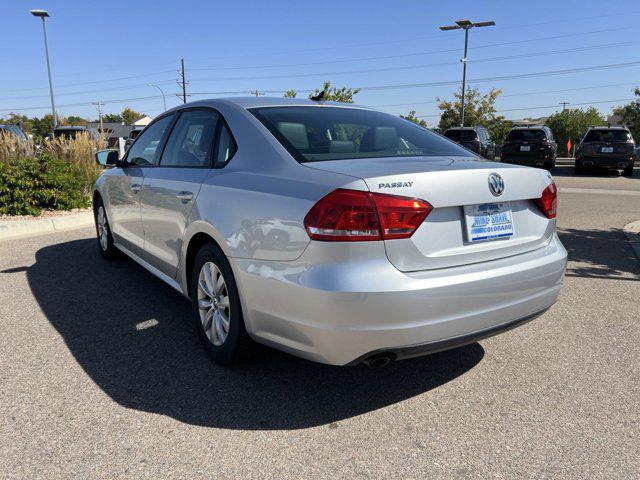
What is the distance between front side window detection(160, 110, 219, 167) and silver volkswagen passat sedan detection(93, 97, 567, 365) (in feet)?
0.08

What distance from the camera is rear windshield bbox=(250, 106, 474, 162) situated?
2955mm

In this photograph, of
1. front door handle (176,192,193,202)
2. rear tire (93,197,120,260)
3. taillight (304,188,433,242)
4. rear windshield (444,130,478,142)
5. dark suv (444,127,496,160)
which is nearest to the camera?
taillight (304,188,433,242)

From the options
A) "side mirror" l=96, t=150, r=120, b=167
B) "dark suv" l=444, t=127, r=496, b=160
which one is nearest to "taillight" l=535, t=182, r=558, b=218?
"side mirror" l=96, t=150, r=120, b=167

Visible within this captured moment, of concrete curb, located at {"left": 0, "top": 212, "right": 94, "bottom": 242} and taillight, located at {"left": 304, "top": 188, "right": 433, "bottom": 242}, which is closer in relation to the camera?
taillight, located at {"left": 304, "top": 188, "right": 433, "bottom": 242}

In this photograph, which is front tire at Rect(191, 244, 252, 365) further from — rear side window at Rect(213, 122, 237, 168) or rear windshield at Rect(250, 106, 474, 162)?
rear windshield at Rect(250, 106, 474, 162)

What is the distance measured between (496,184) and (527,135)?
59.4 ft

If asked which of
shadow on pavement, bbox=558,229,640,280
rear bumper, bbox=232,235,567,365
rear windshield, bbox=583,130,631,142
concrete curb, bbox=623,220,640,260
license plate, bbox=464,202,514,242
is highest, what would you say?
rear windshield, bbox=583,130,631,142

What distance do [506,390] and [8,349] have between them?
10.6ft

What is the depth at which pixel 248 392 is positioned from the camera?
2984 millimetres

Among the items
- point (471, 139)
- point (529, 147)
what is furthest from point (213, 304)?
point (529, 147)

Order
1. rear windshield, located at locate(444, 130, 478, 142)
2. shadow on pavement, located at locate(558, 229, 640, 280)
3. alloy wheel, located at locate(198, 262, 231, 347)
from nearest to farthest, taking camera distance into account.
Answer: alloy wheel, located at locate(198, 262, 231, 347) < shadow on pavement, located at locate(558, 229, 640, 280) < rear windshield, located at locate(444, 130, 478, 142)

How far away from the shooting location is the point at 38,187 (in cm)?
873

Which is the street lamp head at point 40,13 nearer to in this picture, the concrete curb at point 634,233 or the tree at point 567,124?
the concrete curb at point 634,233

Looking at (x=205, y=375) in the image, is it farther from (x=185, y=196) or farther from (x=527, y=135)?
(x=527, y=135)
